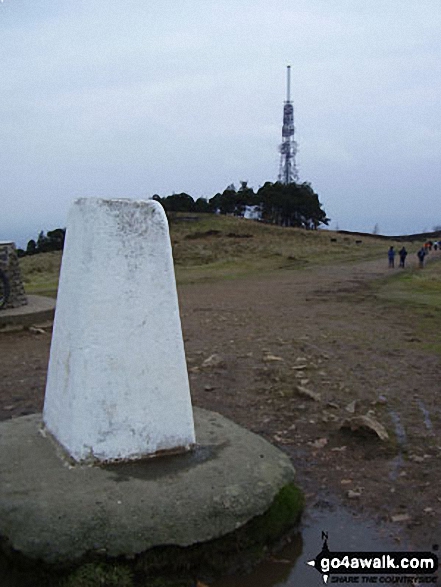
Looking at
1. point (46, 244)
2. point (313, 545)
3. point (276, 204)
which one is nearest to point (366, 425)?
point (313, 545)

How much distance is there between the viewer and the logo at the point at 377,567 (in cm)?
327

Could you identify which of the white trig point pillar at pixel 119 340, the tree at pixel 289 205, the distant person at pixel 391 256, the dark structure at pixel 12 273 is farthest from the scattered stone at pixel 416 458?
the tree at pixel 289 205

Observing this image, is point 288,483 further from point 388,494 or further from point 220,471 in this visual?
point 388,494

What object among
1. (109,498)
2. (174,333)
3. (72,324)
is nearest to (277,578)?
(109,498)

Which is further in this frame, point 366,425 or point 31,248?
point 31,248

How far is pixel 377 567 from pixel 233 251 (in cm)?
2429

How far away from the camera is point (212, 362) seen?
743cm

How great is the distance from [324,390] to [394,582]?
10.5 feet

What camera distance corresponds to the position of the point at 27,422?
4.52 meters

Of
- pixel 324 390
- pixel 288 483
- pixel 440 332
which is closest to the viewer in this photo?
pixel 288 483

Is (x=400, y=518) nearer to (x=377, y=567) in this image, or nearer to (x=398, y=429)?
(x=377, y=567)

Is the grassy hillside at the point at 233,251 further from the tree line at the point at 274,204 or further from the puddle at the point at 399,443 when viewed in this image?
the puddle at the point at 399,443

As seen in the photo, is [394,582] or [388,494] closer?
[394,582]

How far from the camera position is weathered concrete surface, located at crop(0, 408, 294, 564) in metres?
3.10
